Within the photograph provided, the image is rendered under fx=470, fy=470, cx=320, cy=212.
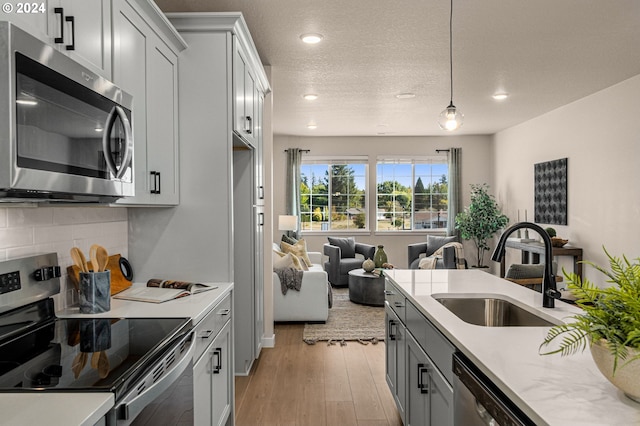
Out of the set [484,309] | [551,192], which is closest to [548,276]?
[484,309]

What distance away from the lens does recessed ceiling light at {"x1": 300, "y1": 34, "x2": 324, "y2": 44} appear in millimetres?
3454

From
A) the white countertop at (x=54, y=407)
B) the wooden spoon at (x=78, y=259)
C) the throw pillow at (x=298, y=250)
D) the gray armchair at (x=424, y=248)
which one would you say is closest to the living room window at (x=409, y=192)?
the gray armchair at (x=424, y=248)

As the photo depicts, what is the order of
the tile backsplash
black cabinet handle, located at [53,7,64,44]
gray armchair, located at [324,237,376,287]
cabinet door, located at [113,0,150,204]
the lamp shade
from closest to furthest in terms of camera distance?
black cabinet handle, located at [53,7,64,44]
the tile backsplash
cabinet door, located at [113,0,150,204]
the lamp shade
gray armchair, located at [324,237,376,287]

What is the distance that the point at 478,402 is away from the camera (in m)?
1.37

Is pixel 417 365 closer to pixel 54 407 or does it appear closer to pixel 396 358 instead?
pixel 396 358

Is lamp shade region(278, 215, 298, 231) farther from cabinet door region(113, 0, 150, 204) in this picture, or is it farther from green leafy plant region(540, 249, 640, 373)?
green leafy plant region(540, 249, 640, 373)

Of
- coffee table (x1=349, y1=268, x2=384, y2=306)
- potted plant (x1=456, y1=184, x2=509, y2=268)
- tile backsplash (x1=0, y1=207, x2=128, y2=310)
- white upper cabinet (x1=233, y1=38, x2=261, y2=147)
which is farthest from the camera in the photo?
potted plant (x1=456, y1=184, x2=509, y2=268)

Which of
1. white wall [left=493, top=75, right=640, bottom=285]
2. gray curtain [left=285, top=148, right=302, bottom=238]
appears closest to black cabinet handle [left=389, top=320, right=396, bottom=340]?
white wall [left=493, top=75, right=640, bottom=285]

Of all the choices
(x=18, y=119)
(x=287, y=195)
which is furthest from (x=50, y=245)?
(x=287, y=195)

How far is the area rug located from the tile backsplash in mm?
2615

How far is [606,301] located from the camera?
3.58 feet

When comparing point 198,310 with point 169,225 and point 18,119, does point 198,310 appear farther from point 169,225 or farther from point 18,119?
point 18,119

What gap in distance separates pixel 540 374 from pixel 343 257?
22.1ft

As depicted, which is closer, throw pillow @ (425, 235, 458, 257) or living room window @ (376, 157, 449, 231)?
throw pillow @ (425, 235, 458, 257)
